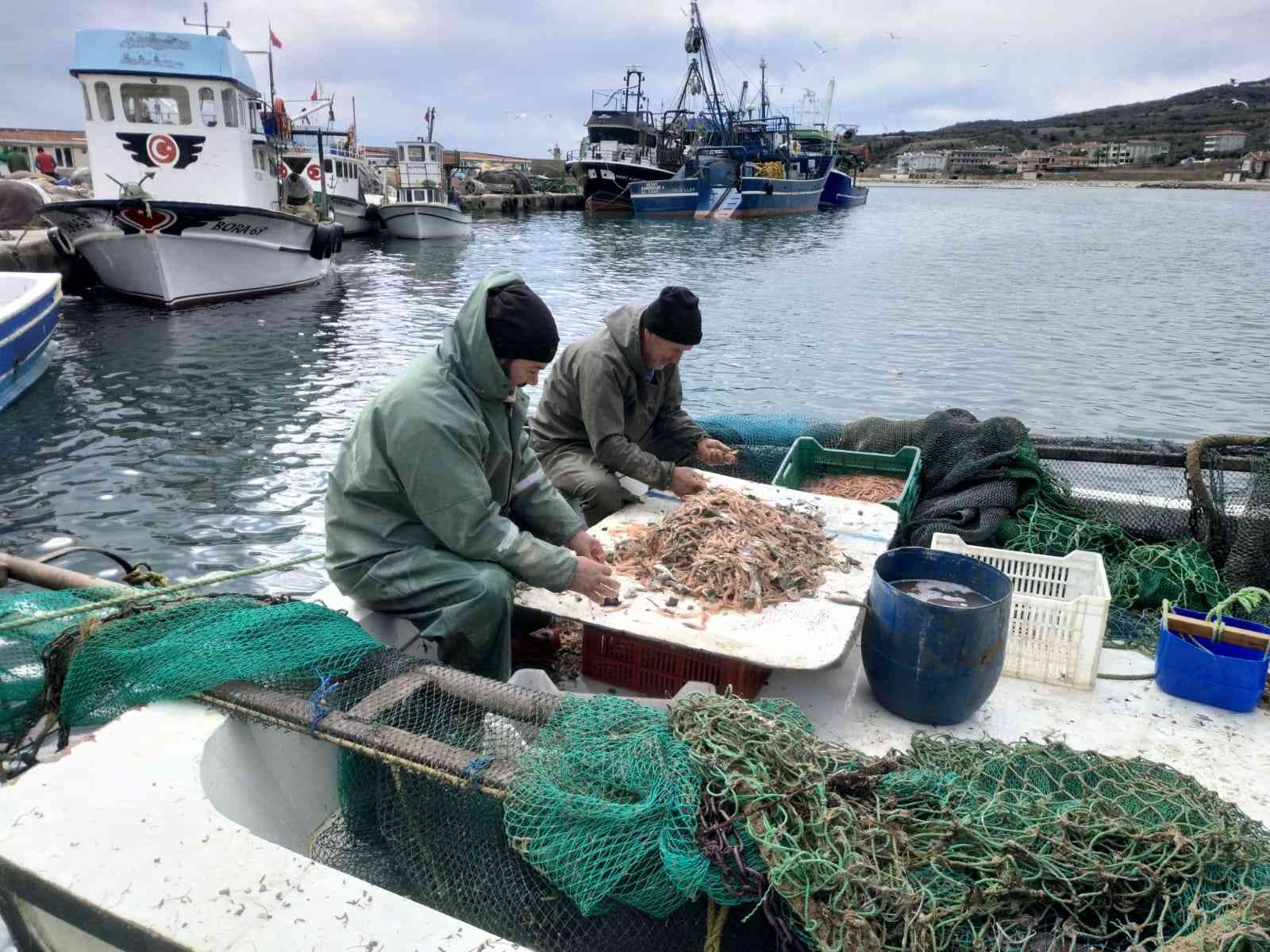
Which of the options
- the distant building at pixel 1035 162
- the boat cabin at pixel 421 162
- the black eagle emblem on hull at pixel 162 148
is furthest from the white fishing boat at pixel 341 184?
the distant building at pixel 1035 162

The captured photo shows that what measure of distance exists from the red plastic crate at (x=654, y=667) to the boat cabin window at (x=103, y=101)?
1813cm

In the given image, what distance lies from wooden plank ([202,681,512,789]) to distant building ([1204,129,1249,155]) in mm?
174116

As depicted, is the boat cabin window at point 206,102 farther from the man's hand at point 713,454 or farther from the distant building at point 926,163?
the distant building at point 926,163

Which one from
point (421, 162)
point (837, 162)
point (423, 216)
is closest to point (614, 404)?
point (423, 216)

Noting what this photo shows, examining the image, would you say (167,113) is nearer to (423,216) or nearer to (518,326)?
(423,216)

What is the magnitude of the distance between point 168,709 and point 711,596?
1963 mm

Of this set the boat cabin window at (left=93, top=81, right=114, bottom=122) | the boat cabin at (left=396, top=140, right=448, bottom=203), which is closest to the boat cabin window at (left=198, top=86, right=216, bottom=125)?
the boat cabin window at (left=93, top=81, right=114, bottom=122)

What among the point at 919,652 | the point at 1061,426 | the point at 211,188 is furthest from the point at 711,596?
the point at 211,188

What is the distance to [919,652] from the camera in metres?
3.05

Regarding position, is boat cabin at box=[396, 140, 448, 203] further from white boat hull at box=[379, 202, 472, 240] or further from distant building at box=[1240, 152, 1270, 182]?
distant building at box=[1240, 152, 1270, 182]

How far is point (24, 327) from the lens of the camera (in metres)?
10.2

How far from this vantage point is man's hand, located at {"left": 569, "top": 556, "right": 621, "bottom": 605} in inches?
127

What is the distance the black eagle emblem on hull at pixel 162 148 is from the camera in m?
16.7

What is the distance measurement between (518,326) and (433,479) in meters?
0.63
